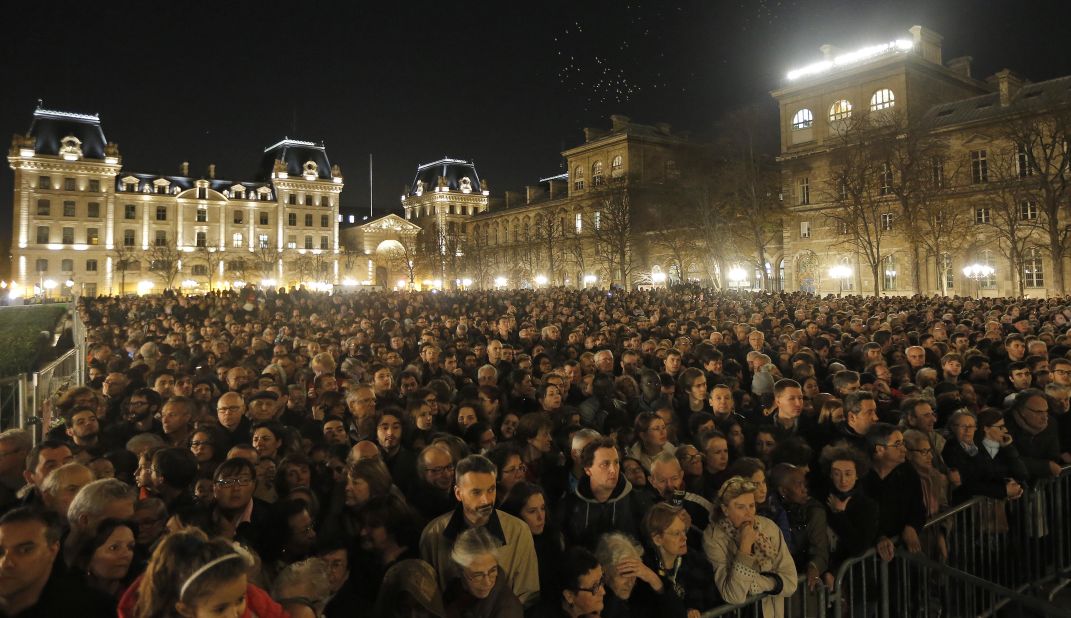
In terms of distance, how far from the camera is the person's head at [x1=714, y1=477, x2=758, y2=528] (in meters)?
3.79

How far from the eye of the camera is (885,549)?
14.0 feet

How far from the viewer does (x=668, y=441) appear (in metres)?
5.79

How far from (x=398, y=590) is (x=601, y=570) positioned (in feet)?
3.35

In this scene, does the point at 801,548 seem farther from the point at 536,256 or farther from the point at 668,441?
the point at 536,256

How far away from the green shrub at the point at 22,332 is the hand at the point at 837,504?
17.5 metres

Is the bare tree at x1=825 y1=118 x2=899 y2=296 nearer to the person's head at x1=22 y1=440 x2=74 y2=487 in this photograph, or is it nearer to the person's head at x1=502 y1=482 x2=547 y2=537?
the person's head at x1=502 y1=482 x2=547 y2=537

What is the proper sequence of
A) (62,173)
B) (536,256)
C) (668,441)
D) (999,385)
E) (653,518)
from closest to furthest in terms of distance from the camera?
(653,518), (668,441), (999,385), (536,256), (62,173)

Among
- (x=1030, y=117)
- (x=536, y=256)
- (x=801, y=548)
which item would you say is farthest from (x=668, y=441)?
(x=536, y=256)

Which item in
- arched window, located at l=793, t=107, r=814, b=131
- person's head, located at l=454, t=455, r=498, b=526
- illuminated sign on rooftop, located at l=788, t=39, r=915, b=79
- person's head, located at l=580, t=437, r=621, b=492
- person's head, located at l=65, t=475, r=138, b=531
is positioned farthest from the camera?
arched window, located at l=793, t=107, r=814, b=131

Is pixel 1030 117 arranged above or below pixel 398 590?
above

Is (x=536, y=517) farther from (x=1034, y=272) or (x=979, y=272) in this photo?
(x=1034, y=272)

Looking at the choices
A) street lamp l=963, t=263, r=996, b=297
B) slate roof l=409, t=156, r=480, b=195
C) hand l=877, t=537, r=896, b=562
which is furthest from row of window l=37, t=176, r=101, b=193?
hand l=877, t=537, r=896, b=562

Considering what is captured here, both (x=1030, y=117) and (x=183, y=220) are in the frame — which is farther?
(x=183, y=220)

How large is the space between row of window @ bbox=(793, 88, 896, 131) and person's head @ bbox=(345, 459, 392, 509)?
154 ft
